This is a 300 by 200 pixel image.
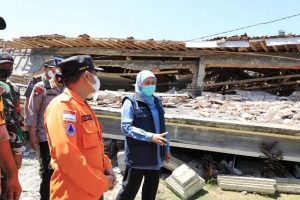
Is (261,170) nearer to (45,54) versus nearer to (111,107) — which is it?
(111,107)

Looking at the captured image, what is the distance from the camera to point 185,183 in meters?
5.82

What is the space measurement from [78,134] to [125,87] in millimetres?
9380

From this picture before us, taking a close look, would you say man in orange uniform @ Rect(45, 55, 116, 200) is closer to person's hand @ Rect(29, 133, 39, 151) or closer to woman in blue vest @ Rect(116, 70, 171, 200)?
woman in blue vest @ Rect(116, 70, 171, 200)

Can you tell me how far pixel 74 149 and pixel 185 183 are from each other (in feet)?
12.5

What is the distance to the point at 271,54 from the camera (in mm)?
9516

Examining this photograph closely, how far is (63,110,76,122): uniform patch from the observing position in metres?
2.37

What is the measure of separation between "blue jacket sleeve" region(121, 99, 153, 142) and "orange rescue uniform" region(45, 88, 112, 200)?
1531mm

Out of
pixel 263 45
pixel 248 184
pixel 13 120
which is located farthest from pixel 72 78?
pixel 263 45

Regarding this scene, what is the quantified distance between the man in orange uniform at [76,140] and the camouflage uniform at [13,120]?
1189 millimetres

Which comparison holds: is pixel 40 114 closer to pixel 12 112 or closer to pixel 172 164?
pixel 12 112

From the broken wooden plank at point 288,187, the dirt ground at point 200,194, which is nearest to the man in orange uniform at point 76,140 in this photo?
the dirt ground at point 200,194

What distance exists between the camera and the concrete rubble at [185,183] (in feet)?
19.0

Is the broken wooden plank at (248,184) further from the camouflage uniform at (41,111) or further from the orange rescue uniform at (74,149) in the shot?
the orange rescue uniform at (74,149)

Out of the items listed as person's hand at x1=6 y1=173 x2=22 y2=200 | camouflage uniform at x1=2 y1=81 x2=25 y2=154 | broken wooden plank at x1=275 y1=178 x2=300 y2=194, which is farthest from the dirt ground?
person's hand at x1=6 y1=173 x2=22 y2=200
